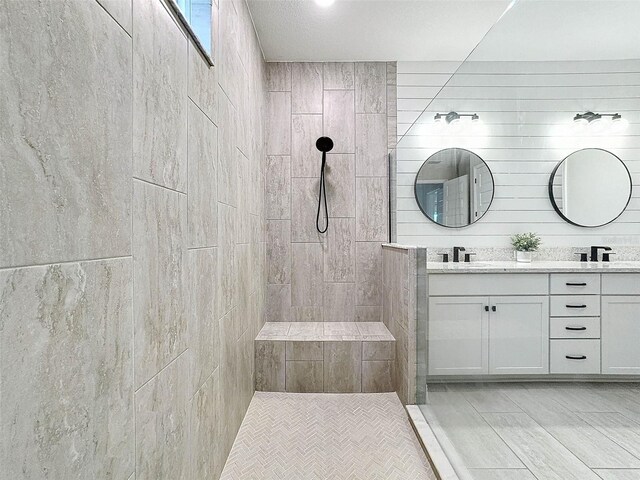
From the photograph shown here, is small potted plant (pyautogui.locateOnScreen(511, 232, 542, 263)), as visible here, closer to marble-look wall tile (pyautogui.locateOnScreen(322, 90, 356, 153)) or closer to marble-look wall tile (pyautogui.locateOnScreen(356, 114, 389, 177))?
marble-look wall tile (pyautogui.locateOnScreen(356, 114, 389, 177))

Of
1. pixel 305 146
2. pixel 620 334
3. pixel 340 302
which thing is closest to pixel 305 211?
pixel 305 146

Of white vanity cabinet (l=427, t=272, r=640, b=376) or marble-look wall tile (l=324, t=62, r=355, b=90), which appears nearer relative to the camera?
white vanity cabinet (l=427, t=272, r=640, b=376)

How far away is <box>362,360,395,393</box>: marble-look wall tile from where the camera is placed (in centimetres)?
269

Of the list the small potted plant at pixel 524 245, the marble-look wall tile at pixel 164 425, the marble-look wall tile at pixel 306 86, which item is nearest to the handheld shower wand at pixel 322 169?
the marble-look wall tile at pixel 306 86

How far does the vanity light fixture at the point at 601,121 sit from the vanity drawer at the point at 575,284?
387 millimetres

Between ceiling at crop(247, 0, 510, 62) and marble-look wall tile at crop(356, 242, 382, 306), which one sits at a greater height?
ceiling at crop(247, 0, 510, 62)

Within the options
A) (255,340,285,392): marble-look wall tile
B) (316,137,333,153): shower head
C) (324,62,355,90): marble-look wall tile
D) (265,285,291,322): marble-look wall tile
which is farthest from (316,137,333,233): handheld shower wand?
(255,340,285,392): marble-look wall tile

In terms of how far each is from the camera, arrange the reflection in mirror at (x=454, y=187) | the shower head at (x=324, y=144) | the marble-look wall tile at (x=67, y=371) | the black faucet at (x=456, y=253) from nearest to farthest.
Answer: the marble-look wall tile at (x=67, y=371) → the reflection in mirror at (x=454, y=187) → the black faucet at (x=456, y=253) → the shower head at (x=324, y=144)

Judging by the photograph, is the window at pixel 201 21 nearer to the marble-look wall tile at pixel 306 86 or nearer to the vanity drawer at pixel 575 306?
the vanity drawer at pixel 575 306

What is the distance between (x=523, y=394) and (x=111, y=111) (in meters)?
1.44

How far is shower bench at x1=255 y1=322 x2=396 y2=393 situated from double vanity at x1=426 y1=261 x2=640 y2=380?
0.71 meters

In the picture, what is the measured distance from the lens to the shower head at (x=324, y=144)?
10.7ft

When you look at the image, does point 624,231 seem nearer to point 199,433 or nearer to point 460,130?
point 460,130

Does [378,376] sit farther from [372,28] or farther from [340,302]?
[372,28]
